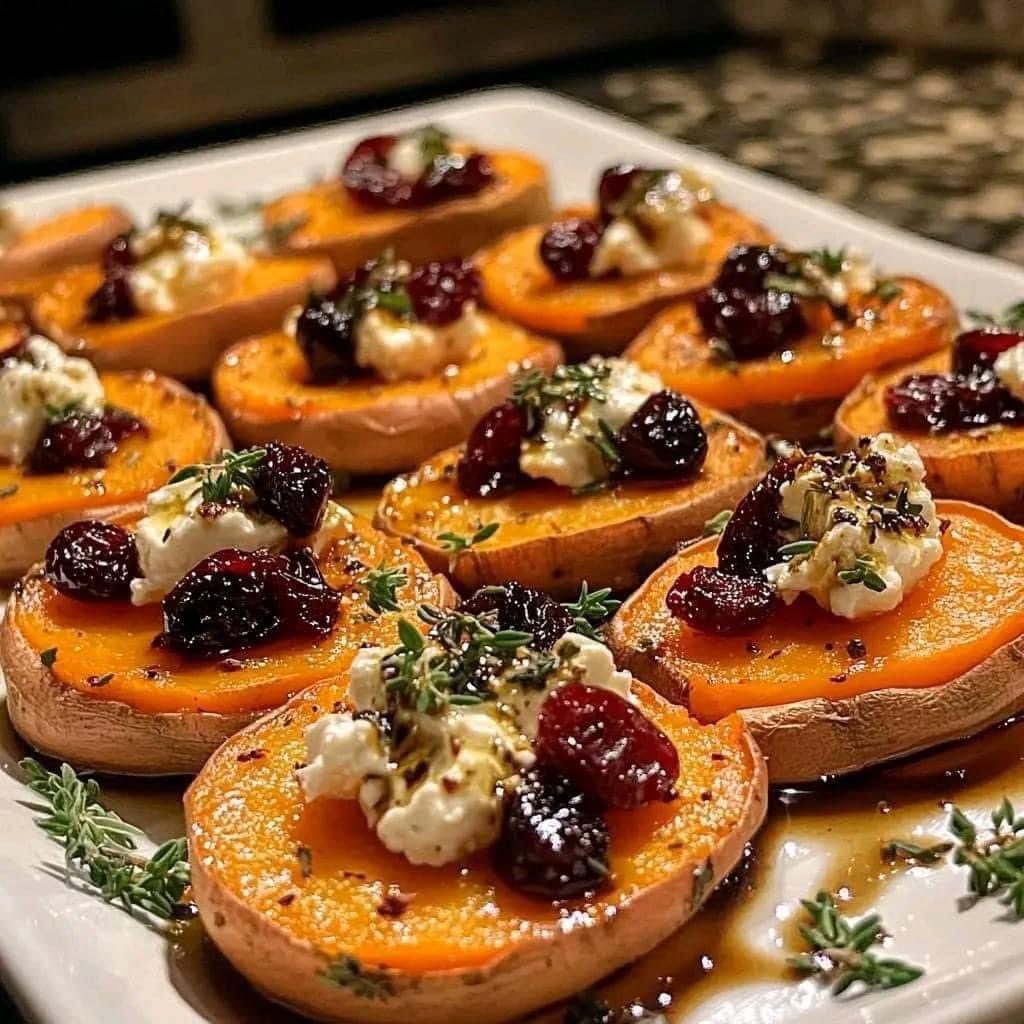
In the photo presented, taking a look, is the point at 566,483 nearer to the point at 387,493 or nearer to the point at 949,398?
the point at 387,493

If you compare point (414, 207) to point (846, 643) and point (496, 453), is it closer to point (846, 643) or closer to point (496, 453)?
point (496, 453)

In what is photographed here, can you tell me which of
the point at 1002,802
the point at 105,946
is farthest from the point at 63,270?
the point at 1002,802

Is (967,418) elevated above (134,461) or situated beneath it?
elevated above

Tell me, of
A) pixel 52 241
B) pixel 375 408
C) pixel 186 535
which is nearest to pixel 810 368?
pixel 375 408

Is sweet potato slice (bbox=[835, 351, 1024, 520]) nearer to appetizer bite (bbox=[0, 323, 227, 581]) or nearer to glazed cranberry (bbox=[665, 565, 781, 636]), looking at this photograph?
glazed cranberry (bbox=[665, 565, 781, 636])

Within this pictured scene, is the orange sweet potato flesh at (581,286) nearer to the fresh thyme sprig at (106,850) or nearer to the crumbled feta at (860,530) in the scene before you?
the crumbled feta at (860,530)

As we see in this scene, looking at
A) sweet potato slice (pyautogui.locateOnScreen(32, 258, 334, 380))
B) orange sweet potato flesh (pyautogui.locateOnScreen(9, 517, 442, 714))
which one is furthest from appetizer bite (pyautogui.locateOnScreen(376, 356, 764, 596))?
sweet potato slice (pyautogui.locateOnScreen(32, 258, 334, 380))
